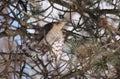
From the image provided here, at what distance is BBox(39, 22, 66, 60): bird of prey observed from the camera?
113 cm

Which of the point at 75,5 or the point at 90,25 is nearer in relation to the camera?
the point at 75,5

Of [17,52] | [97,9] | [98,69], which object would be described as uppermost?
[97,9]

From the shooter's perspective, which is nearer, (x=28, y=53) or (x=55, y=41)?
(x=55, y=41)

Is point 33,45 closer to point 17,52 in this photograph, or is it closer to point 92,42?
point 17,52

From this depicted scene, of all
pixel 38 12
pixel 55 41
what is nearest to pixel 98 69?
pixel 55 41

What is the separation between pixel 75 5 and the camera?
1151 millimetres

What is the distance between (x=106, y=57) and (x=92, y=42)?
66 millimetres

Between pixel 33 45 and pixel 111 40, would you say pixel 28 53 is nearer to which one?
pixel 33 45

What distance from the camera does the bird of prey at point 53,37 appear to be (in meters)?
1.13

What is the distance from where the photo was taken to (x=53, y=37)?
1133 mm

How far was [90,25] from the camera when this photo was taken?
1278 mm

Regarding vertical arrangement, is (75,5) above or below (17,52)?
above

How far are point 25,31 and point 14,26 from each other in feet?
0.17

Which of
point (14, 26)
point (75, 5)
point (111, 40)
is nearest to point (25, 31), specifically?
point (14, 26)
